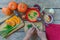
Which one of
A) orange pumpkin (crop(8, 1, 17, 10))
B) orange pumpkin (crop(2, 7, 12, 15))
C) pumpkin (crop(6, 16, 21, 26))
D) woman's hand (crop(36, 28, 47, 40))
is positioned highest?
orange pumpkin (crop(8, 1, 17, 10))

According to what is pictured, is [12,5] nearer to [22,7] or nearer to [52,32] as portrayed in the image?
[22,7]

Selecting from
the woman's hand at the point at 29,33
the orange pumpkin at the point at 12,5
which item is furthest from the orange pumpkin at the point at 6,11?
the woman's hand at the point at 29,33

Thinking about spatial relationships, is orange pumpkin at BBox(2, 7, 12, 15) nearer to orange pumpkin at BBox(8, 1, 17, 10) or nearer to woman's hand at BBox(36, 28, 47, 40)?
orange pumpkin at BBox(8, 1, 17, 10)

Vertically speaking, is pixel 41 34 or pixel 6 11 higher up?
pixel 6 11

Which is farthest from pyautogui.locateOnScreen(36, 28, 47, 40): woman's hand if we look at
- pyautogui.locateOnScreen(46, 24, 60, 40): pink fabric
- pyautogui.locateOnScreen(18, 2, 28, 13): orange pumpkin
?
pyautogui.locateOnScreen(18, 2, 28, 13): orange pumpkin

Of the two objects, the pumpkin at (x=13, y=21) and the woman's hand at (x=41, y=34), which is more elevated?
the pumpkin at (x=13, y=21)

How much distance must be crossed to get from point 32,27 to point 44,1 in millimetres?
163

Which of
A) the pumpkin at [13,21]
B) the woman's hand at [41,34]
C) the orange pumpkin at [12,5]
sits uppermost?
the orange pumpkin at [12,5]

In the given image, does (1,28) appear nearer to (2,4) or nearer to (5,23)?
(5,23)

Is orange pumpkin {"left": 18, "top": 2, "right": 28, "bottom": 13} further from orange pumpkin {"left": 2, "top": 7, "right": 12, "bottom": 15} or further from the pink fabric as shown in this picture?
the pink fabric

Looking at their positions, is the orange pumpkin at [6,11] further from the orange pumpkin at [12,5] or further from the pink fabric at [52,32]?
the pink fabric at [52,32]

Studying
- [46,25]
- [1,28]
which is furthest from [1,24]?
[46,25]

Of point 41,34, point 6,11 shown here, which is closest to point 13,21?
point 6,11

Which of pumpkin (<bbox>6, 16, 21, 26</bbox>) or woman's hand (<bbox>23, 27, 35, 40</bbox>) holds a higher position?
pumpkin (<bbox>6, 16, 21, 26</bbox>)
